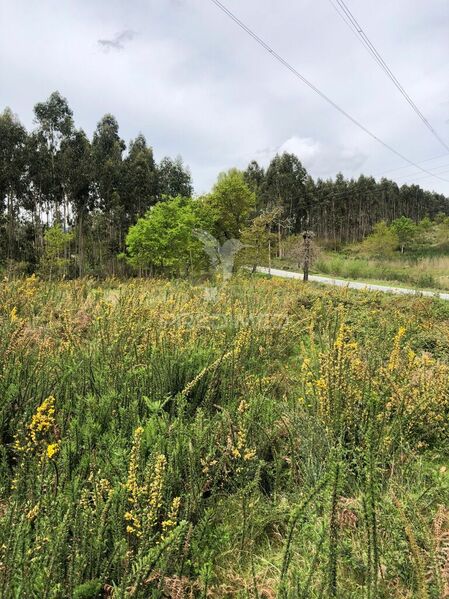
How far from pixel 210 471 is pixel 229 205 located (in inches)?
1109

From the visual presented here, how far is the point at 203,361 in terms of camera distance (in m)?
3.55

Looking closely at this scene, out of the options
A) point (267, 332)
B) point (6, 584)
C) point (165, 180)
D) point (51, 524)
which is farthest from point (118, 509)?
point (165, 180)

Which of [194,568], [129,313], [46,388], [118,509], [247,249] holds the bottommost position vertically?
[194,568]

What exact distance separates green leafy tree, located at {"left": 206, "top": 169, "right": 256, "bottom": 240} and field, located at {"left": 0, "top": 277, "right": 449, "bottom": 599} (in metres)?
25.7

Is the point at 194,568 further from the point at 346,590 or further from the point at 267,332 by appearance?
the point at 267,332

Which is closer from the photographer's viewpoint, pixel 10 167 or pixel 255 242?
pixel 255 242

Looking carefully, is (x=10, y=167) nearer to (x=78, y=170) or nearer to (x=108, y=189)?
(x=78, y=170)

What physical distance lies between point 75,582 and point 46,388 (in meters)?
1.56

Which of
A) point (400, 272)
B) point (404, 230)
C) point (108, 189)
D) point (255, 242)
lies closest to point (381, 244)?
point (404, 230)

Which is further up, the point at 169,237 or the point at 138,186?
the point at 138,186

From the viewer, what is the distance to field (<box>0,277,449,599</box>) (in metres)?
1.46

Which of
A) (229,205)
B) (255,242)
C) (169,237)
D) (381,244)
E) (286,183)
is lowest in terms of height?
(169,237)

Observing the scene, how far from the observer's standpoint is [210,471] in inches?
86.9

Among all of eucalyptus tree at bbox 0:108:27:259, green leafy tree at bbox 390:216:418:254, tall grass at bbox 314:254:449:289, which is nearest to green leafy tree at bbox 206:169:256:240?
tall grass at bbox 314:254:449:289
